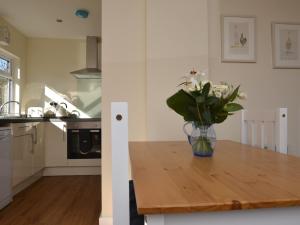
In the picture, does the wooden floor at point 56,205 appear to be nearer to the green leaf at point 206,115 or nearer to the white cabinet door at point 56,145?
the white cabinet door at point 56,145

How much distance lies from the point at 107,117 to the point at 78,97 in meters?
2.53

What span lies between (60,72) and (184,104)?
388cm

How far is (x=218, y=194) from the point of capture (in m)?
0.59

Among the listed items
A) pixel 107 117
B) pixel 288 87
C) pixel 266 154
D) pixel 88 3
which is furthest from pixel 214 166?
pixel 88 3

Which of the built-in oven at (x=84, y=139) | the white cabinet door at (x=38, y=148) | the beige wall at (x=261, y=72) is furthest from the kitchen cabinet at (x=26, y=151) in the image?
the beige wall at (x=261, y=72)

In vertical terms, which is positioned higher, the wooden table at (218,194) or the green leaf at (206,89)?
the green leaf at (206,89)

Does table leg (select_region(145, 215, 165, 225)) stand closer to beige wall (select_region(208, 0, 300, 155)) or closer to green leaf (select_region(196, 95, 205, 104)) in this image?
green leaf (select_region(196, 95, 205, 104))

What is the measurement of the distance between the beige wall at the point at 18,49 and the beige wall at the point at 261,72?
3.14 m

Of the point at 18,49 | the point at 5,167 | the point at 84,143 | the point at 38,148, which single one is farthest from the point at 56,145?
the point at 18,49

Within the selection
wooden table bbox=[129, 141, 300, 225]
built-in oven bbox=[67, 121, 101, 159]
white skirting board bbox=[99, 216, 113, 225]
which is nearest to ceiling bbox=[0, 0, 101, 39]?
built-in oven bbox=[67, 121, 101, 159]

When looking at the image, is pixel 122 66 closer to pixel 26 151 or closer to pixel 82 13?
pixel 82 13

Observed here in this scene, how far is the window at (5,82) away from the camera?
374cm

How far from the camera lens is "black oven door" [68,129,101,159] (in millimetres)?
3776

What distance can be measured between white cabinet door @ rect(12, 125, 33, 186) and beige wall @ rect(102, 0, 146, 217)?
54.8 inches
